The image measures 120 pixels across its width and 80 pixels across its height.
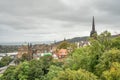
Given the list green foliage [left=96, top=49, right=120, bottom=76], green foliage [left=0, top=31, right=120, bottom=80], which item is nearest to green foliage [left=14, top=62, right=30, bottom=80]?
green foliage [left=0, top=31, right=120, bottom=80]

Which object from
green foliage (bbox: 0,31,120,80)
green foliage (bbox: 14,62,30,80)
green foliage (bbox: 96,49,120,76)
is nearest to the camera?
green foliage (bbox: 0,31,120,80)

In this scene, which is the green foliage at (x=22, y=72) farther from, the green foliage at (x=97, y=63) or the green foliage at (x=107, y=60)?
the green foliage at (x=107, y=60)

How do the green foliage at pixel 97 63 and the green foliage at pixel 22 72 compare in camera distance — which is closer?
the green foliage at pixel 97 63

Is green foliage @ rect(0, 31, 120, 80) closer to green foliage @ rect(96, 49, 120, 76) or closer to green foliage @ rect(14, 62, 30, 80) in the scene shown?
green foliage @ rect(96, 49, 120, 76)

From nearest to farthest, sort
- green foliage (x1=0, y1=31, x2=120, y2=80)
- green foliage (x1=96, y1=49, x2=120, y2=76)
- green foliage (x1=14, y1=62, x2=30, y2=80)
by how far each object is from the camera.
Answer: green foliage (x1=0, y1=31, x2=120, y2=80) → green foliage (x1=96, y1=49, x2=120, y2=76) → green foliage (x1=14, y1=62, x2=30, y2=80)

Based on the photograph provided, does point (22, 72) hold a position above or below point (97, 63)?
below

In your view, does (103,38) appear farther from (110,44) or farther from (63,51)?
(63,51)

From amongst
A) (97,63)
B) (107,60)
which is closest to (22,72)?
(97,63)

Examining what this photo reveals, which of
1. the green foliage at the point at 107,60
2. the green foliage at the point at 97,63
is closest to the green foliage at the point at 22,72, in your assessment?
the green foliage at the point at 97,63

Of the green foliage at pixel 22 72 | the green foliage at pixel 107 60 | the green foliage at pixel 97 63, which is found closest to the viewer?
the green foliage at pixel 97 63

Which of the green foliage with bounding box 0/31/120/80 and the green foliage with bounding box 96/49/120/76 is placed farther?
the green foliage with bounding box 96/49/120/76

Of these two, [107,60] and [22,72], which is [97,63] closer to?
[107,60]

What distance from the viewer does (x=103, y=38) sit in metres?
35.8

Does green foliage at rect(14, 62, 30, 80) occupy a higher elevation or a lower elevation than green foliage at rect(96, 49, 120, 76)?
lower
